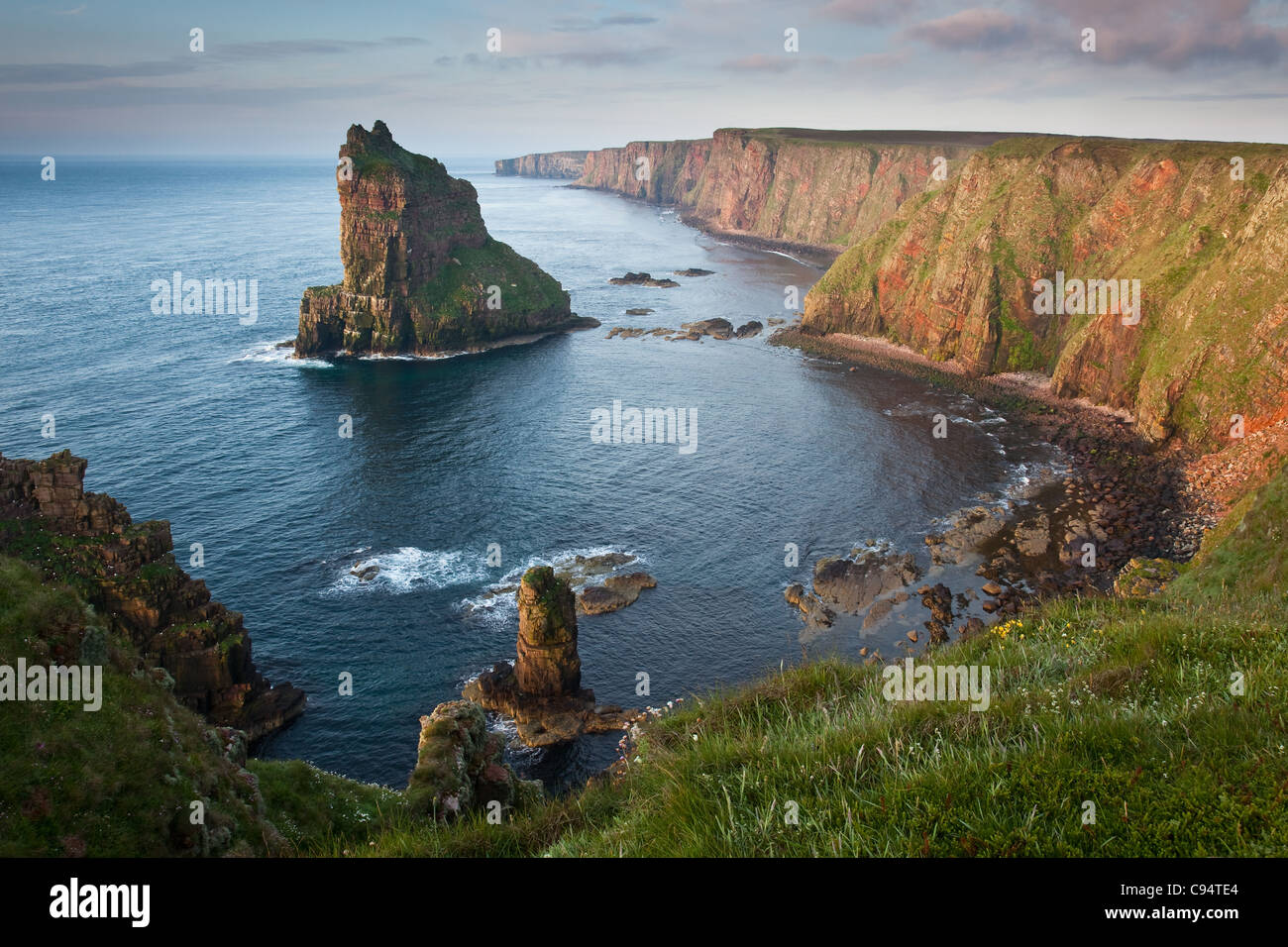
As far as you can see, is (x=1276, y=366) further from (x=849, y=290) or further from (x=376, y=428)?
(x=376, y=428)

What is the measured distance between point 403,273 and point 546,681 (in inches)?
3435

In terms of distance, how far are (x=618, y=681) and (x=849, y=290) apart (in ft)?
293

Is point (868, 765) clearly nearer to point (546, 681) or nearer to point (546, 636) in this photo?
point (546, 636)

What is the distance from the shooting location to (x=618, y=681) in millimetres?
47031

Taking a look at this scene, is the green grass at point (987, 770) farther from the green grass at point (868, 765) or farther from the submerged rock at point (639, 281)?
the submerged rock at point (639, 281)

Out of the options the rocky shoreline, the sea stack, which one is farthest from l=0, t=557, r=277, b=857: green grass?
the sea stack

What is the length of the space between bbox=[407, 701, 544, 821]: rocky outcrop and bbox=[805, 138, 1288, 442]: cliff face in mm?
69069

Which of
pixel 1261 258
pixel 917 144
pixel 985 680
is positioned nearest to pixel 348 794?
pixel 985 680

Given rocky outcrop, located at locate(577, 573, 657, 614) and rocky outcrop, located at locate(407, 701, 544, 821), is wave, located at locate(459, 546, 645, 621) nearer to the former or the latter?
rocky outcrop, located at locate(577, 573, 657, 614)

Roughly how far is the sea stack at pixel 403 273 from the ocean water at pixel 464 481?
19.1 ft

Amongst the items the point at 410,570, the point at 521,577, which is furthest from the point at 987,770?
the point at 410,570

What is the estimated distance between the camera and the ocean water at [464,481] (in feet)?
159

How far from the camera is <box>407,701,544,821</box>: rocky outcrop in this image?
2273 cm

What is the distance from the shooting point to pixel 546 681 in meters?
44.6
